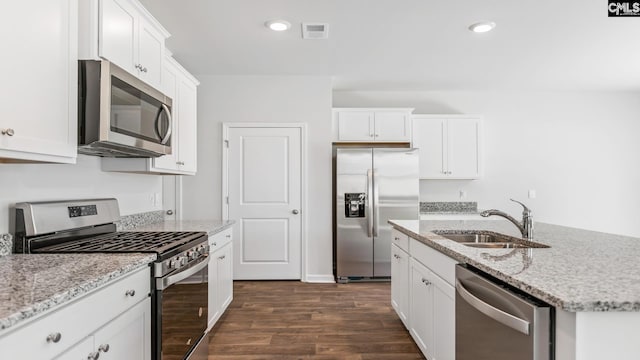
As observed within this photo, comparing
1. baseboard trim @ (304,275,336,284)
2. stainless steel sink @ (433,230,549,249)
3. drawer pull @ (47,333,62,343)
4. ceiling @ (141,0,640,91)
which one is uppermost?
ceiling @ (141,0,640,91)

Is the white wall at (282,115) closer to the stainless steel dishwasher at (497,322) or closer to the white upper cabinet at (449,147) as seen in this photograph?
the white upper cabinet at (449,147)

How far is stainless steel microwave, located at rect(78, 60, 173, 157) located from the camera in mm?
1670

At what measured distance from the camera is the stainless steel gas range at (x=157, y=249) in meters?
1.66

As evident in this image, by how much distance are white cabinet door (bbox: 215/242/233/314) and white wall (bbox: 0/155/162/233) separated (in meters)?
→ 0.78

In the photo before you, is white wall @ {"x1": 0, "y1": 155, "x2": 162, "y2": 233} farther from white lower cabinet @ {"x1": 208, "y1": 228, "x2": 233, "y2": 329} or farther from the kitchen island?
the kitchen island

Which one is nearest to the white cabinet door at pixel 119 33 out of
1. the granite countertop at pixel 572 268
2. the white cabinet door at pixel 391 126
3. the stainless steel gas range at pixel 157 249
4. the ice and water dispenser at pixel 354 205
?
the stainless steel gas range at pixel 157 249

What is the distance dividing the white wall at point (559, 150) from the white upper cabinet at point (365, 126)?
1.87 feet

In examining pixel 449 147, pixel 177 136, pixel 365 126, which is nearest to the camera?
pixel 177 136

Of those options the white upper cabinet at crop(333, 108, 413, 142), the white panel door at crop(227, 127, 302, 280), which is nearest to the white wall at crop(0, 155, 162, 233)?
the white panel door at crop(227, 127, 302, 280)

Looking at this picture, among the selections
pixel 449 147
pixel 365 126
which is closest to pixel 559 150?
pixel 449 147

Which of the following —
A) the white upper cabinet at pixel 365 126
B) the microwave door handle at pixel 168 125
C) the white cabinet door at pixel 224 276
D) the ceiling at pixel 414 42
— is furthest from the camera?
the white upper cabinet at pixel 365 126

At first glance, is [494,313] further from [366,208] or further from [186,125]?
[366,208]

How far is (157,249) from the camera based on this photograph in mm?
1721

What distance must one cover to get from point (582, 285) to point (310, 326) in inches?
87.8
